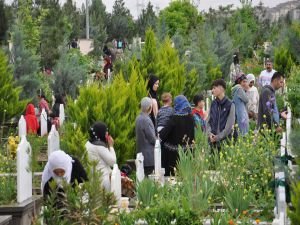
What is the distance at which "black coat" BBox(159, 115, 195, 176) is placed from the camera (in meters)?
13.4

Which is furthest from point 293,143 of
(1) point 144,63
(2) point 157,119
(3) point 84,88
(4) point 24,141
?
(1) point 144,63

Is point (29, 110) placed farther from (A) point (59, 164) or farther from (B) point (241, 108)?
(A) point (59, 164)

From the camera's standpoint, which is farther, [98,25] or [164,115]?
[98,25]

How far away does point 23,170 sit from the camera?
12.2 metres

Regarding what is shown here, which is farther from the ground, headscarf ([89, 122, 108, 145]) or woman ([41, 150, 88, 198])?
headscarf ([89, 122, 108, 145])

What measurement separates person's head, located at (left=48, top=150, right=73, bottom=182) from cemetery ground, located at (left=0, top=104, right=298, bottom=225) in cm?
38

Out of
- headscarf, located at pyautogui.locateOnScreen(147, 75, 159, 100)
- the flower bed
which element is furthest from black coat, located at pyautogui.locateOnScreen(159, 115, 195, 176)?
headscarf, located at pyautogui.locateOnScreen(147, 75, 159, 100)

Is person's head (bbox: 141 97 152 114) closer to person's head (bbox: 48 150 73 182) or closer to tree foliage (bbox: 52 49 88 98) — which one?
person's head (bbox: 48 150 73 182)

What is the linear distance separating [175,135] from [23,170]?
226 centimetres

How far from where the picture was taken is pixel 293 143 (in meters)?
7.47

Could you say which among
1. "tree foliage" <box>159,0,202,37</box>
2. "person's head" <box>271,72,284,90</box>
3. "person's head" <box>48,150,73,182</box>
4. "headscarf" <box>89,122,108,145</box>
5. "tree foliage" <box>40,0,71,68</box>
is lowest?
"person's head" <box>48,150,73,182</box>

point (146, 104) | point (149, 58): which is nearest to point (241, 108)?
point (146, 104)

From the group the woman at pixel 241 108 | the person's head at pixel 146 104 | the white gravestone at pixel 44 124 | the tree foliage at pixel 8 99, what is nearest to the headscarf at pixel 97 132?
the person's head at pixel 146 104

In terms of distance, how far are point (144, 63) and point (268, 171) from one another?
11.9 m
